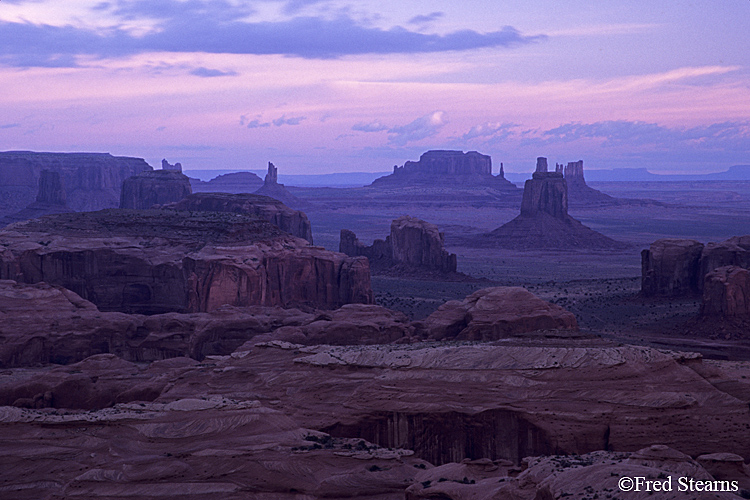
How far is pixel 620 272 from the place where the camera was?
401 feet

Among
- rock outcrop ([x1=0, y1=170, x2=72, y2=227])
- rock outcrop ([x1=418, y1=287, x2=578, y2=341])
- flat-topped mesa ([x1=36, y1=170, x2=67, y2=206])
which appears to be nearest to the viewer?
rock outcrop ([x1=418, y1=287, x2=578, y2=341])

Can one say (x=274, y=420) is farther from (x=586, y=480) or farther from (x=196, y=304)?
(x=196, y=304)

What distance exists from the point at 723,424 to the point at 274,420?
654 inches

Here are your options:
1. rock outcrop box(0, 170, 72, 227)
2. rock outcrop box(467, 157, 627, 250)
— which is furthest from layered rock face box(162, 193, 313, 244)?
rock outcrop box(0, 170, 72, 227)

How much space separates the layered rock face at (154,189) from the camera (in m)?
159

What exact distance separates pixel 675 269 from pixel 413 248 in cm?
3705

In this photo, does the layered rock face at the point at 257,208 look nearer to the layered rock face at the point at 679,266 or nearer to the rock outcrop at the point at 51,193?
the layered rock face at the point at 679,266

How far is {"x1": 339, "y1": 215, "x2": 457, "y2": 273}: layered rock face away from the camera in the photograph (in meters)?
108

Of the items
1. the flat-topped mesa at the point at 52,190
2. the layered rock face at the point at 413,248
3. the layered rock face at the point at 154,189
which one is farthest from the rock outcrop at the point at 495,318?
the flat-topped mesa at the point at 52,190

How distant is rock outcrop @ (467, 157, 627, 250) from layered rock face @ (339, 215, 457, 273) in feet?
165

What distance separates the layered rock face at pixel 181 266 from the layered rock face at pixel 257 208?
27.6 m

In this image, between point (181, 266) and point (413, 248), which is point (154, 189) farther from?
point (181, 266)

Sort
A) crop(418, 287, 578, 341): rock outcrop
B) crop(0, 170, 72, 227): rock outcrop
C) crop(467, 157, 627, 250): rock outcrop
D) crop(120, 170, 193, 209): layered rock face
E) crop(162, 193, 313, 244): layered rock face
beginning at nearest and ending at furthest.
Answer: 1. crop(418, 287, 578, 341): rock outcrop
2. crop(162, 193, 313, 244): layered rock face
3. crop(467, 157, 627, 250): rock outcrop
4. crop(120, 170, 193, 209): layered rock face
5. crop(0, 170, 72, 227): rock outcrop

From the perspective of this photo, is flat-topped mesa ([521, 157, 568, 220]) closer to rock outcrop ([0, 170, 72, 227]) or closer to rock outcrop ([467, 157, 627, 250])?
rock outcrop ([467, 157, 627, 250])
